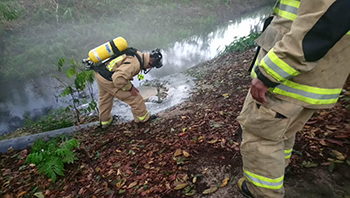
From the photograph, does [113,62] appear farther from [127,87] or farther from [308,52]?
[308,52]

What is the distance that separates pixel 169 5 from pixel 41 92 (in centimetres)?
1572

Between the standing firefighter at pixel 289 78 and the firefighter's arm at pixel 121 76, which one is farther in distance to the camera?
the firefighter's arm at pixel 121 76

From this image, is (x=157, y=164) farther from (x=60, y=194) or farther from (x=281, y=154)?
(x=281, y=154)

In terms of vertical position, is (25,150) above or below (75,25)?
below

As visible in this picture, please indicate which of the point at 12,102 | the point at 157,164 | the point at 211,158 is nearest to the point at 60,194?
the point at 157,164

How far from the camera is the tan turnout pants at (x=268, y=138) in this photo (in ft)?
5.30

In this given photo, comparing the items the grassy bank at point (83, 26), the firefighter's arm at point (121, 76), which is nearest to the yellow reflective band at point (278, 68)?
the firefighter's arm at point (121, 76)

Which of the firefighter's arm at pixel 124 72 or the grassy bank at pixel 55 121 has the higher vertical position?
the firefighter's arm at pixel 124 72

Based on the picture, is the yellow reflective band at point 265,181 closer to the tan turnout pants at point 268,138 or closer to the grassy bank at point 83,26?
the tan turnout pants at point 268,138

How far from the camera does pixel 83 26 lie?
1530cm

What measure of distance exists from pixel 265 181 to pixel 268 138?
0.42m

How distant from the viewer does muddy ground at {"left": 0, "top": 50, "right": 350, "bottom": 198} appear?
2215 mm

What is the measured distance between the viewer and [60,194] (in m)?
2.69

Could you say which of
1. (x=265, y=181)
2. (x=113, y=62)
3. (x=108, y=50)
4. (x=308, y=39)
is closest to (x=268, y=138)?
(x=265, y=181)
